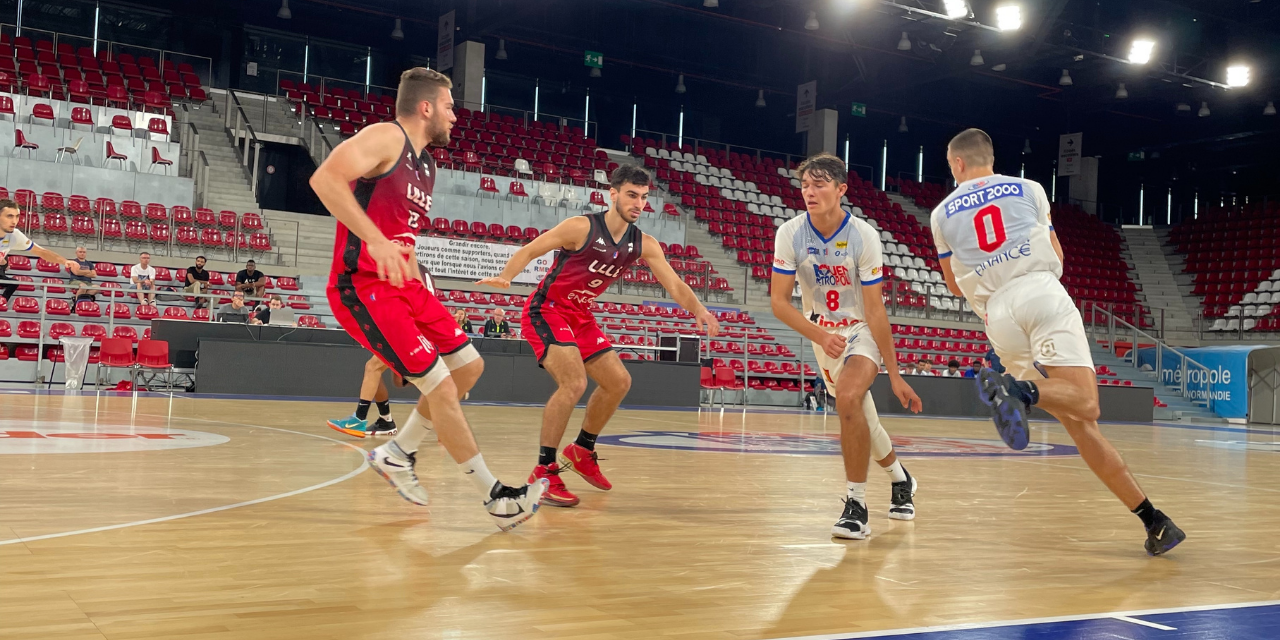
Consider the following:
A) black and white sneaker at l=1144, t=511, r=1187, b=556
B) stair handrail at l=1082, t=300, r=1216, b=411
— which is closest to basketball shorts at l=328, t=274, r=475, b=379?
black and white sneaker at l=1144, t=511, r=1187, b=556

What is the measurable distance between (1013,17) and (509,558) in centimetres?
2175

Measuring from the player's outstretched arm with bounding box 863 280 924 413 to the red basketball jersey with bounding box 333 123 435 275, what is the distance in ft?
6.64

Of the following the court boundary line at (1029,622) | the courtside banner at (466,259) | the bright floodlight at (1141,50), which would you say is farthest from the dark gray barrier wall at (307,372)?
the bright floodlight at (1141,50)

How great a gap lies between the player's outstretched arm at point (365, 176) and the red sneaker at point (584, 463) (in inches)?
66.5

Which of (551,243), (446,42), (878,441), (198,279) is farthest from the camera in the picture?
(446,42)

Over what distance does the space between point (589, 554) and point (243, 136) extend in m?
21.8

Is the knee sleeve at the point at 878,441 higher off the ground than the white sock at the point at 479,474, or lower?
higher

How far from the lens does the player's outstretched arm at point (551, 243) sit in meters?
5.33

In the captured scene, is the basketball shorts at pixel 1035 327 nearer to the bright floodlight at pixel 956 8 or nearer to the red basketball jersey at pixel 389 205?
the red basketball jersey at pixel 389 205

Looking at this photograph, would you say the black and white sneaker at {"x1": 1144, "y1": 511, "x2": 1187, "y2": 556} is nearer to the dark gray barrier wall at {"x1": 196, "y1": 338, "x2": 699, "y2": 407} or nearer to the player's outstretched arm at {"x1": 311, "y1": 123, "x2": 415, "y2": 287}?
the player's outstretched arm at {"x1": 311, "y1": 123, "x2": 415, "y2": 287}

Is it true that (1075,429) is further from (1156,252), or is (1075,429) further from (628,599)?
(1156,252)

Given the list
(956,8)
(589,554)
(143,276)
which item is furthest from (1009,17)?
(589,554)

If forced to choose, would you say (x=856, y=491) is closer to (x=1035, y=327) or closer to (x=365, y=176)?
(x=1035, y=327)

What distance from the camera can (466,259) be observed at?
20.8 m
